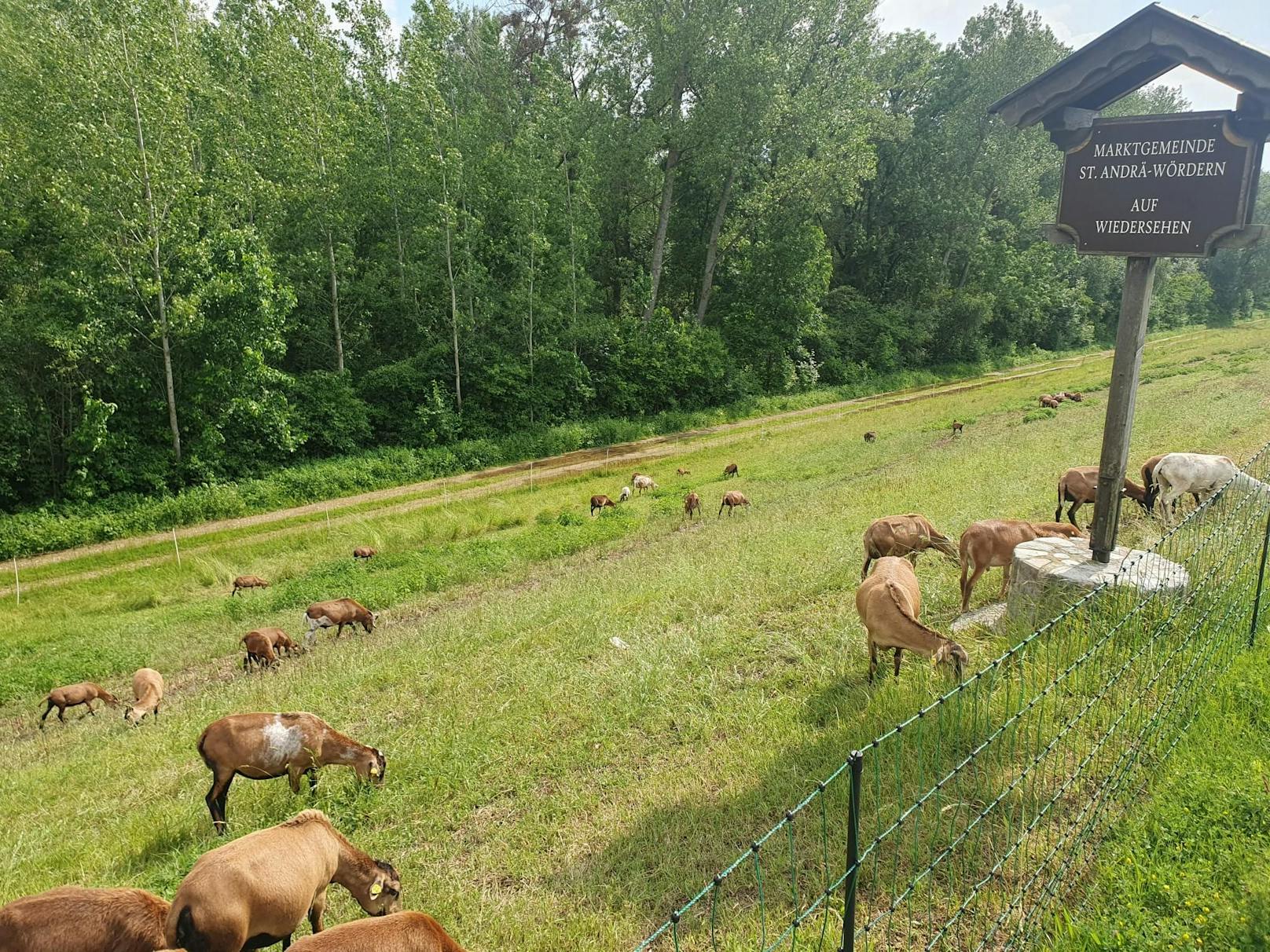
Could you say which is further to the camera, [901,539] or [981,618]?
[901,539]

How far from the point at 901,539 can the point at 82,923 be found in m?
9.37

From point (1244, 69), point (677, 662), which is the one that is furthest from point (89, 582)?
point (1244, 69)

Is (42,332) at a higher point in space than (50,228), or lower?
lower

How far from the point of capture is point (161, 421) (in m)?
26.9

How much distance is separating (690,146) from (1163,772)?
37298 mm

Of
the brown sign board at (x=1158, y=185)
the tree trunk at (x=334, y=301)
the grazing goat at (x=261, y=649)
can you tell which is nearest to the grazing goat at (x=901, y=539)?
the brown sign board at (x=1158, y=185)

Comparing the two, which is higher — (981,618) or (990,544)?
(990,544)

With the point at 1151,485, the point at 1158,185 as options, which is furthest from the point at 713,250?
the point at 1158,185

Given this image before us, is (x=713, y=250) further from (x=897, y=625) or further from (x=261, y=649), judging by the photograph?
(x=897, y=625)

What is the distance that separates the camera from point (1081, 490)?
12508mm

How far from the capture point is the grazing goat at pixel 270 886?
4848 mm

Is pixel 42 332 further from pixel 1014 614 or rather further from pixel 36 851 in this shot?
pixel 1014 614

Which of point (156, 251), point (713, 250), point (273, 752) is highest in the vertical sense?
point (713, 250)

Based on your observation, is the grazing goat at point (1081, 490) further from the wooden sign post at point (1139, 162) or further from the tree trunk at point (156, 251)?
the tree trunk at point (156, 251)
